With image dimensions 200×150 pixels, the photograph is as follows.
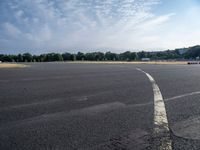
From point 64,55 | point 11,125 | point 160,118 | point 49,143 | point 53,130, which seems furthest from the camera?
point 64,55

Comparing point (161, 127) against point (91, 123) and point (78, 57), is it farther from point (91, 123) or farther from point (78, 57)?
point (78, 57)

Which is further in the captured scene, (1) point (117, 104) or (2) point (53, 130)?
(1) point (117, 104)

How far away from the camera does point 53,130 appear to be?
4090mm

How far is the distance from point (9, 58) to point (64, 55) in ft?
114

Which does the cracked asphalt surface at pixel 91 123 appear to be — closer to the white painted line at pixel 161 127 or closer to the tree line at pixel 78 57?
the white painted line at pixel 161 127

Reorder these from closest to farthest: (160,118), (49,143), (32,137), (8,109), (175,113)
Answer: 1. (49,143)
2. (32,137)
3. (160,118)
4. (175,113)
5. (8,109)

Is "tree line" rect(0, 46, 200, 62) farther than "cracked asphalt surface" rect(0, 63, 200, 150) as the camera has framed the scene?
Yes

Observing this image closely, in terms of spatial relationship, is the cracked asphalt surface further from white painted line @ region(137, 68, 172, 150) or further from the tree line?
the tree line

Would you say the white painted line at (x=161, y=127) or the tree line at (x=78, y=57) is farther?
the tree line at (x=78, y=57)

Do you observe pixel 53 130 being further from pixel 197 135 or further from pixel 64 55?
pixel 64 55

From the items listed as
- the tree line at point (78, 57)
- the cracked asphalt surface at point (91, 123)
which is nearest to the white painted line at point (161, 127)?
the cracked asphalt surface at point (91, 123)

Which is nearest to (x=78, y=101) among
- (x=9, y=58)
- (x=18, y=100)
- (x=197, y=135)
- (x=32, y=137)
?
(x=18, y=100)

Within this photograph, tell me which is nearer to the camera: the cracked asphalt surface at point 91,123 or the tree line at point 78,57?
the cracked asphalt surface at point 91,123

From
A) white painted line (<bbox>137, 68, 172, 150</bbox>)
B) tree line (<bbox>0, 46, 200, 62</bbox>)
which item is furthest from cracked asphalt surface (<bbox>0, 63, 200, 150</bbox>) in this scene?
tree line (<bbox>0, 46, 200, 62</bbox>)
